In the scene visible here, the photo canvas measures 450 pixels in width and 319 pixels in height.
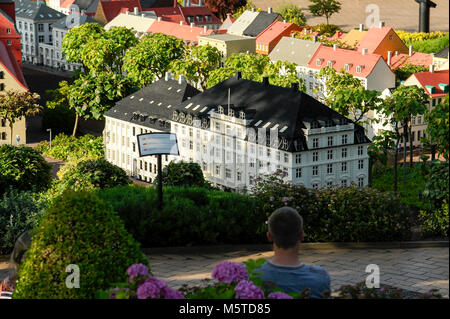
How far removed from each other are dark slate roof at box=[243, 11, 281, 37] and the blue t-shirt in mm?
127680

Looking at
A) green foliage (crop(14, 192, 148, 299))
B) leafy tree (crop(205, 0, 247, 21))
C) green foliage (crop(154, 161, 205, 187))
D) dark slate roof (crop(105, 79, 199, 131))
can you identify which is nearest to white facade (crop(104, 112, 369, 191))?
dark slate roof (crop(105, 79, 199, 131))

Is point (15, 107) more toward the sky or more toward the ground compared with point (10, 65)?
more toward the ground

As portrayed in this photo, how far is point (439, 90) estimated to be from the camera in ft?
320

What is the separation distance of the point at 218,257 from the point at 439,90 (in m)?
71.2

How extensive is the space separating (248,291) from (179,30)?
5219 inches

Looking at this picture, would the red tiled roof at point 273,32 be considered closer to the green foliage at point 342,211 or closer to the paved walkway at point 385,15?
the paved walkway at point 385,15

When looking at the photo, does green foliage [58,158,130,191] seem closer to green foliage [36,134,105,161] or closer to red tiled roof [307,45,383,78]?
green foliage [36,134,105,161]

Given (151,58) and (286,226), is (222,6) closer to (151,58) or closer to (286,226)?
(151,58)

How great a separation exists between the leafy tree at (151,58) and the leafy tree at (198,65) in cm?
173

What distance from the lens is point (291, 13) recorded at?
512 ft

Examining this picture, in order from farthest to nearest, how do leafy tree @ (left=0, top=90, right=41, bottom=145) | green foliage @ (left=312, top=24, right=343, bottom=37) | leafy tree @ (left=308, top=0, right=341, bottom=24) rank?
leafy tree @ (left=308, top=0, right=341, bottom=24) < green foliage @ (left=312, top=24, right=343, bottom=37) < leafy tree @ (left=0, top=90, right=41, bottom=145)

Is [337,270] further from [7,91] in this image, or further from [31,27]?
[31,27]

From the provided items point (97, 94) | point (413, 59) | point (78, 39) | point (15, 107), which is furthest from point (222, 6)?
point (97, 94)

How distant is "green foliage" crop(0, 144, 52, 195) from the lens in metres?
55.0
